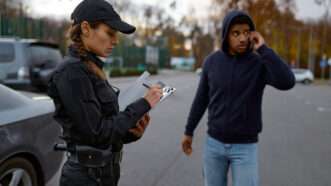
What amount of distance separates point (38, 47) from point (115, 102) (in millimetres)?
9845

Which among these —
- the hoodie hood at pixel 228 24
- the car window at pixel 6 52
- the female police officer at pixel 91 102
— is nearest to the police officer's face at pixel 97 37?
the female police officer at pixel 91 102

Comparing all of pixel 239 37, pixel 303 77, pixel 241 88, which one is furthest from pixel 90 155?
pixel 303 77

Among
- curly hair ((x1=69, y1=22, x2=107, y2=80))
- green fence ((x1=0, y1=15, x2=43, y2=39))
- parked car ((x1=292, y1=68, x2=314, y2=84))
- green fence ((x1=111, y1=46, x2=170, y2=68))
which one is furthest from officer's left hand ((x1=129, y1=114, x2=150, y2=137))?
green fence ((x1=111, y1=46, x2=170, y2=68))

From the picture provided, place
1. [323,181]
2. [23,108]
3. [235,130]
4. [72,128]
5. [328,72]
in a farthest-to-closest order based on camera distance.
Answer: [328,72] < [323,181] < [23,108] < [235,130] < [72,128]

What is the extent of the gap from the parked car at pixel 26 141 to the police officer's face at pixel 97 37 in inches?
66.7

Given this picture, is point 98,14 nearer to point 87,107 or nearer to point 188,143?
point 87,107

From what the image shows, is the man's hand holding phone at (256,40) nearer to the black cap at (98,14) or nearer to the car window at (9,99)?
the black cap at (98,14)

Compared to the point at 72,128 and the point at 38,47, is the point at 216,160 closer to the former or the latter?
the point at 72,128

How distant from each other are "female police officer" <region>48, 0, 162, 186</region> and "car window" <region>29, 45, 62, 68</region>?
30.9ft

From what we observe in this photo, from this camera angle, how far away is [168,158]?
6.64 m

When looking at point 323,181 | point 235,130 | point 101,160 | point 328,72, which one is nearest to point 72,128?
point 101,160

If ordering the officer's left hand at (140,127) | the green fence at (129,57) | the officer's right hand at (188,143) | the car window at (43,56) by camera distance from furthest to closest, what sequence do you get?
the green fence at (129,57) < the car window at (43,56) < the officer's right hand at (188,143) < the officer's left hand at (140,127)

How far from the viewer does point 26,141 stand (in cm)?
375

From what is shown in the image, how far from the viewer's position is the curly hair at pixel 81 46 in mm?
2090
